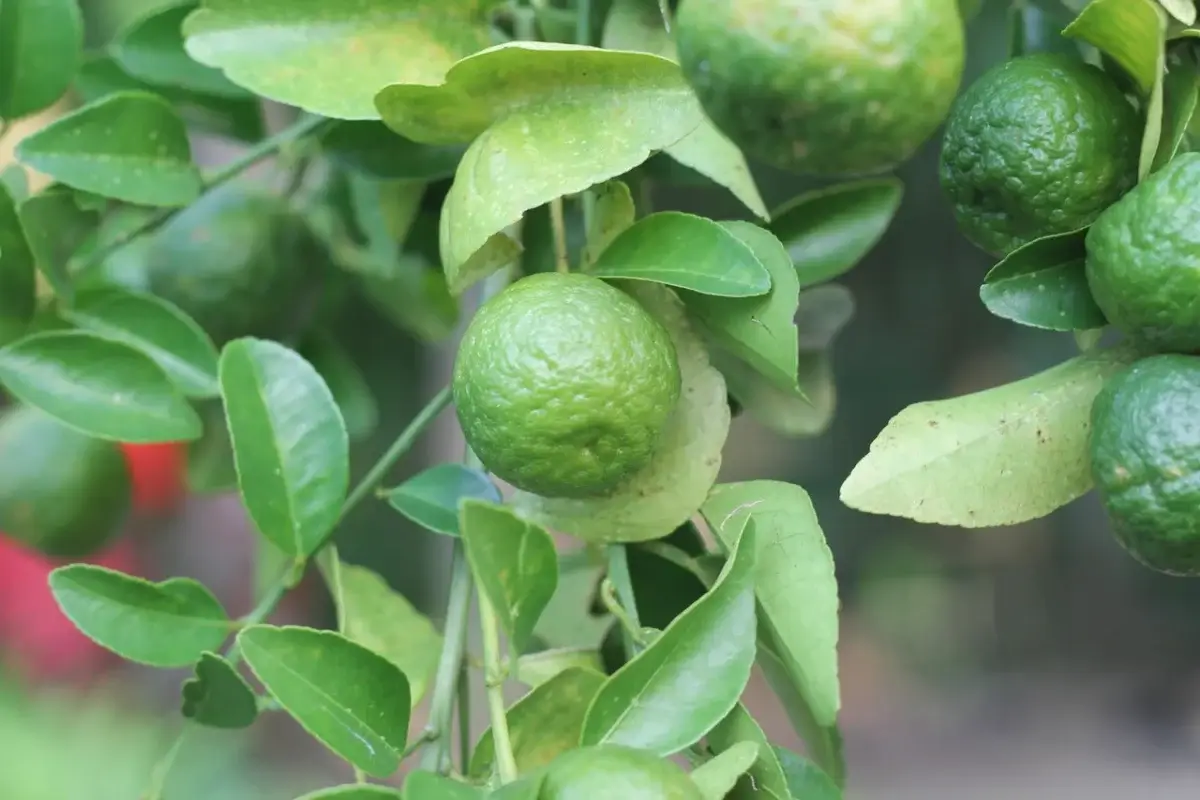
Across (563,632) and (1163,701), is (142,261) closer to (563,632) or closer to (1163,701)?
(563,632)

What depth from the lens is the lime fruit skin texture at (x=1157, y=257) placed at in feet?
0.98

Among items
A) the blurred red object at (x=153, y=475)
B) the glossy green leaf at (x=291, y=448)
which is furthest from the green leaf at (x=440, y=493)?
the blurred red object at (x=153, y=475)

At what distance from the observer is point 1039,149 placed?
34cm

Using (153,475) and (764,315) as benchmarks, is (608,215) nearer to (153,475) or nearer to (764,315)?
(764,315)

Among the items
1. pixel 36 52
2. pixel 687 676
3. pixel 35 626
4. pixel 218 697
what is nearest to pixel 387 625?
pixel 218 697

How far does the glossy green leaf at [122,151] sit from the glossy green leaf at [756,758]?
32 cm

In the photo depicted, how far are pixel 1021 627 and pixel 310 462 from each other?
110 cm

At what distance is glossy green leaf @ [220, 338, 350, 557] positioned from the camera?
41cm

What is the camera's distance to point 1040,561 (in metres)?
1.26

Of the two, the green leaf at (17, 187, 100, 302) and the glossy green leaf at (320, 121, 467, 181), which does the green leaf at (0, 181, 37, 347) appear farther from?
the glossy green leaf at (320, 121, 467, 181)

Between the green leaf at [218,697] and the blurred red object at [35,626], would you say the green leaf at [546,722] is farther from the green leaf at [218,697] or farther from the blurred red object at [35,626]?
the blurred red object at [35,626]

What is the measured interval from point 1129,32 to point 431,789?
0.29 m

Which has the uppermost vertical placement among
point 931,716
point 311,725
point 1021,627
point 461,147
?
point 461,147

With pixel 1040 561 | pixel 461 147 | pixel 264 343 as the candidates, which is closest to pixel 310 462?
pixel 264 343
